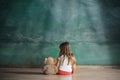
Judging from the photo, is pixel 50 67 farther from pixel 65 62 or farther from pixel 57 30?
pixel 57 30

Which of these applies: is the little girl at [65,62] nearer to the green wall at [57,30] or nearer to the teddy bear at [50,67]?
the teddy bear at [50,67]

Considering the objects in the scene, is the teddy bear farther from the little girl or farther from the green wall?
the green wall

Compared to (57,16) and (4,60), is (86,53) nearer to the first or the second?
(57,16)

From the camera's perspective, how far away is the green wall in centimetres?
915

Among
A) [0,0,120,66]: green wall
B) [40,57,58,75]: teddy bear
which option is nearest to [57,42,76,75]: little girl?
[40,57,58,75]: teddy bear

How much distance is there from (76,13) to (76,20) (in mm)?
196

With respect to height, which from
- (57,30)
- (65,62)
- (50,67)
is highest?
(57,30)

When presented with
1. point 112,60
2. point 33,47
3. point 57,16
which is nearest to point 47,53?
point 33,47

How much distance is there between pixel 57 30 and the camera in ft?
30.2

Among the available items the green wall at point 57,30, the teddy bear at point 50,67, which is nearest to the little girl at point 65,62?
the teddy bear at point 50,67

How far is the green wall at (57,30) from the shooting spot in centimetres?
915

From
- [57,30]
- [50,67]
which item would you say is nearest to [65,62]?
[50,67]

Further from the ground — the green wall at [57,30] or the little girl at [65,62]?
the green wall at [57,30]

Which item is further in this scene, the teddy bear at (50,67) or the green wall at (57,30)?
the green wall at (57,30)
